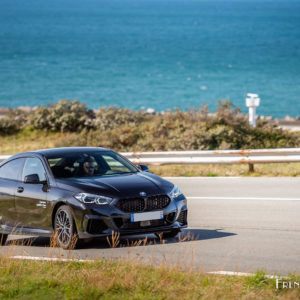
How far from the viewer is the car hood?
996 centimetres

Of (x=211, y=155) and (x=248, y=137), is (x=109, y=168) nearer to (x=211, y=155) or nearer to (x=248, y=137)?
(x=211, y=155)

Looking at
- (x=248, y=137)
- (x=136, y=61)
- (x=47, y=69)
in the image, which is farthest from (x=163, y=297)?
(x=136, y=61)

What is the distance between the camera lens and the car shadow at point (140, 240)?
10.3m

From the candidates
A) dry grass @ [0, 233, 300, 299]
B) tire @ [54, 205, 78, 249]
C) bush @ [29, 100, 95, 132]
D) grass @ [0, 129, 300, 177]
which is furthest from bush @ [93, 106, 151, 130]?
dry grass @ [0, 233, 300, 299]

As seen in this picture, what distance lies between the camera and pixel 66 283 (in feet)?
24.2

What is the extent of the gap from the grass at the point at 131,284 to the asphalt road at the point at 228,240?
54 cm

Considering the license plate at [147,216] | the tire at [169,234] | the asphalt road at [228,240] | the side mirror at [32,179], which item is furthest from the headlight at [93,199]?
the tire at [169,234]

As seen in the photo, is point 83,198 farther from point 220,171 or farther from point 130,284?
point 220,171

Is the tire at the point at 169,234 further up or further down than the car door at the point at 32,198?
further down

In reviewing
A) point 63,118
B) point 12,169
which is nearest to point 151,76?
point 63,118

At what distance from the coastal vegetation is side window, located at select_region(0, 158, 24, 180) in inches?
539

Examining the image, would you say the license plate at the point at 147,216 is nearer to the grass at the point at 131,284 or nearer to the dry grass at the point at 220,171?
the grass at the point at 131,284

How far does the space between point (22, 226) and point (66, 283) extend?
3770mm

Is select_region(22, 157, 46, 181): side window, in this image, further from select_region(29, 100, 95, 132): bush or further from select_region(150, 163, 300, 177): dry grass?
select_region(29, 100, 95, 132): bush
